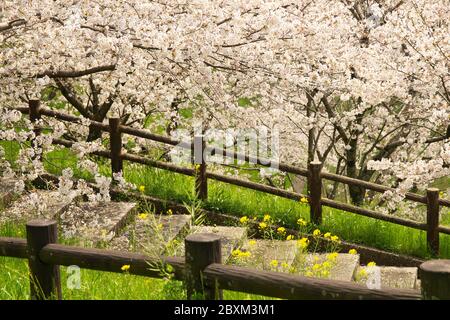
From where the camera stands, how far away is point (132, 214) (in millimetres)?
9539

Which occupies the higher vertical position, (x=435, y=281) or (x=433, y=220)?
(x=435, y=281)

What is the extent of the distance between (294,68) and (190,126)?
4.01 m

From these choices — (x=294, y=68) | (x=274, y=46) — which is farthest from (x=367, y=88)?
(x=274, y=46)

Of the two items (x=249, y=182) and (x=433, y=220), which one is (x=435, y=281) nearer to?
(x=433, y=220)

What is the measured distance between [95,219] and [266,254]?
2.03 meters

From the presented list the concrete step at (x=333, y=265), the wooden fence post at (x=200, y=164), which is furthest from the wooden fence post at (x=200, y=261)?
the wooden fence post at (x=200, y=164)

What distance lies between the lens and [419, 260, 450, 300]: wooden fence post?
13.3 feet

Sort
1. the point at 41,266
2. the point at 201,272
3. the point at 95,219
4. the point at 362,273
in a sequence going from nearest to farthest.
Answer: the point at 201,272
the point at 41,266
the point at 362,273
the point at 95,219

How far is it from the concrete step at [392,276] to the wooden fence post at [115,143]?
352 cm

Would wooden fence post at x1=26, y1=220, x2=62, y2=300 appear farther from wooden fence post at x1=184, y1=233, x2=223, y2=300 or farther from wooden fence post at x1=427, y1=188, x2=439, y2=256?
wooden fence post at x1=427, y1=188, x2=439, y2=256

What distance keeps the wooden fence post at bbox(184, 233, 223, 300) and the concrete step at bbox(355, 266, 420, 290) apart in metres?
3.29

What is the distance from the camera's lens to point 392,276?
8.82 m

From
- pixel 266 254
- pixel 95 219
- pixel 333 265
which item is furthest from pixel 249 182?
pixel 95 219
